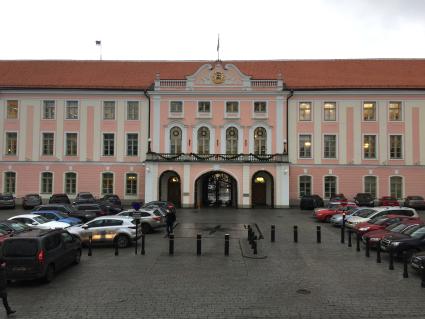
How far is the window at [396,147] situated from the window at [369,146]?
1.74 meters

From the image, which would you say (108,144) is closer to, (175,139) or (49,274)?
(175,139)

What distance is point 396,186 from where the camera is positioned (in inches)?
1743

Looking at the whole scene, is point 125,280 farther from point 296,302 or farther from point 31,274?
point 296,302

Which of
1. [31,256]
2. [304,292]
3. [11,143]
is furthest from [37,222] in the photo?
[11,143]

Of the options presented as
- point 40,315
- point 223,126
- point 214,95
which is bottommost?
point 40,315

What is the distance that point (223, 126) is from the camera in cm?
4497

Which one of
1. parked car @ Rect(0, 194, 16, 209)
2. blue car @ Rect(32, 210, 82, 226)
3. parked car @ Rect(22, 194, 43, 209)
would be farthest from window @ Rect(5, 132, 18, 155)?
blue car @ Rect(32, 210, 82, 226)

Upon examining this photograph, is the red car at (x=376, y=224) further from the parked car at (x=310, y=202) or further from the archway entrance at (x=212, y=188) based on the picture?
the archway entrance at (x=212, y=188)

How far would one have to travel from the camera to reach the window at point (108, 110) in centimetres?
4616

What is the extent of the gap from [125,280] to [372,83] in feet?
126

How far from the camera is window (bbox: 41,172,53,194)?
4575 cm

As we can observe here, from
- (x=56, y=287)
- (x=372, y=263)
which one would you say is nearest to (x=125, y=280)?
(x=56, y=287)

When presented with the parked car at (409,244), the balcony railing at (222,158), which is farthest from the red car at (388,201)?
the parked car at (409,244)

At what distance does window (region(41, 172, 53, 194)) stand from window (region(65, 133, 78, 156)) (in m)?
2.88
